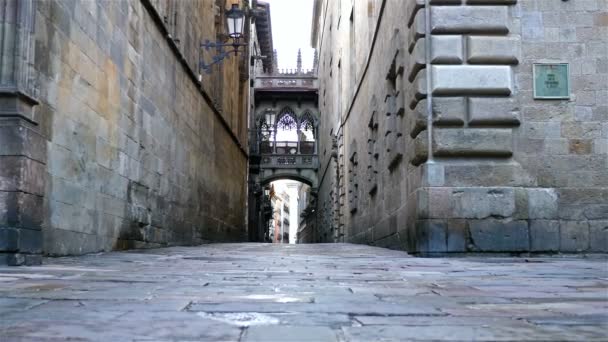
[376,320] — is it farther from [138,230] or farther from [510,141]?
[138,230]

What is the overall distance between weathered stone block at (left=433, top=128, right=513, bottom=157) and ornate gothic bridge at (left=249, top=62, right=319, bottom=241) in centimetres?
2919

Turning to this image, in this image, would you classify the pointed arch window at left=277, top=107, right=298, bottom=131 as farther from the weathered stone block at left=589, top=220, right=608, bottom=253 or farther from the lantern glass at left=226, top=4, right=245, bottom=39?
the weathered stone block at left=589, top=220, right=608, bottom=253

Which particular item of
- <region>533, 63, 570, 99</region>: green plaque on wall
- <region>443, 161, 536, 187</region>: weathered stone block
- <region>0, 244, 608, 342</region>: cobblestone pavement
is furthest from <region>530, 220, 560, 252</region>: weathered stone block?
<region>0, 244, 608, 342</region>: cobblestone pavement

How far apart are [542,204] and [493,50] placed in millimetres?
1825

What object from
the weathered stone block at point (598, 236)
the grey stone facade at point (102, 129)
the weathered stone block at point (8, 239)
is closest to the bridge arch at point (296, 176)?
the grey stone facade at point (102, 129)

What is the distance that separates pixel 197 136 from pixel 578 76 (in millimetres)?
9463

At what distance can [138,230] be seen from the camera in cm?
995

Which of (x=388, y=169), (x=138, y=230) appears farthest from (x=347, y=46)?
(x=138, y=230)

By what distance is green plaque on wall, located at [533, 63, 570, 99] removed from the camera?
7710mm

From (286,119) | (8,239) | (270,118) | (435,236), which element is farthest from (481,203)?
(286,119)

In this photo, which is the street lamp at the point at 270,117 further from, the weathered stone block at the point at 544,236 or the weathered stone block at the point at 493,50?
the weathered stone block at the point at 544,236

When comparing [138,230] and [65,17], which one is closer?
[65,17]

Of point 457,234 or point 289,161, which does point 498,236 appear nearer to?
point 457,234

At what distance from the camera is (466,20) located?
756 cm
